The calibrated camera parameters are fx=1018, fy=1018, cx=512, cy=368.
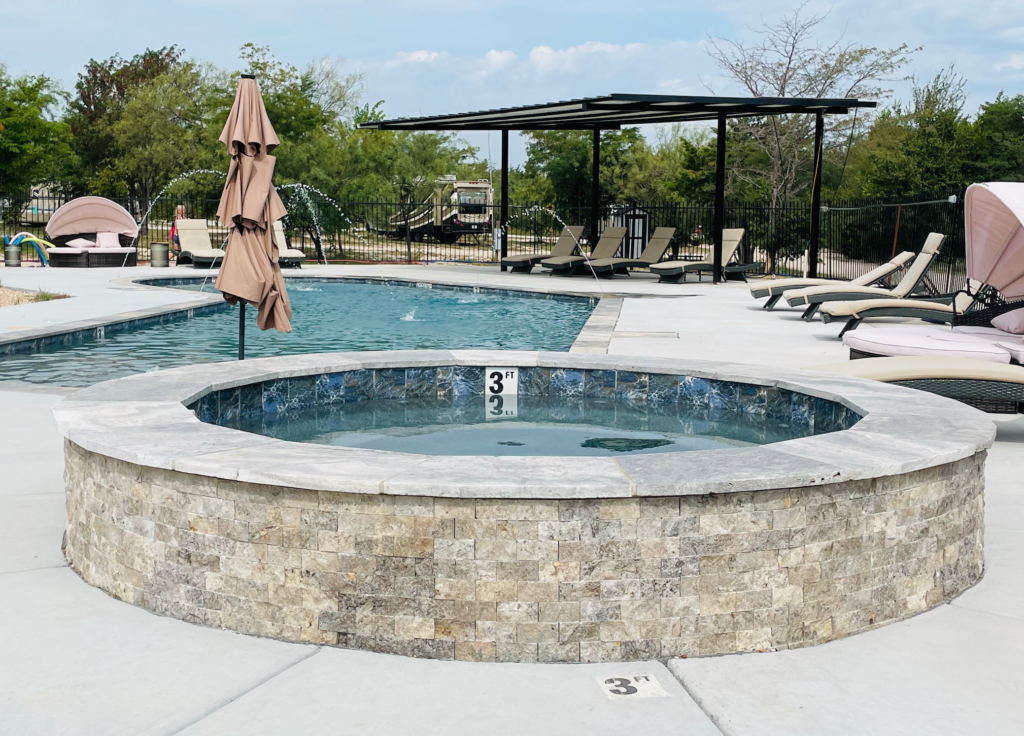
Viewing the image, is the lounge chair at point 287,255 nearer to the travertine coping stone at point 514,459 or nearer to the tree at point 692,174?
the travertine coping stone at point 514,459

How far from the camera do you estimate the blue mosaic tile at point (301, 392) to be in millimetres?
6566

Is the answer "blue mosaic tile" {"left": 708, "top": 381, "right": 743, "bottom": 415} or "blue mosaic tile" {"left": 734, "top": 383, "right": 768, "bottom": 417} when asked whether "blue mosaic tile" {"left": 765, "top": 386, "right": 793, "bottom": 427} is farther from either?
"blue mosaic tile" {"left": 708, "top": 381, "right": 743, "bottom": 415}

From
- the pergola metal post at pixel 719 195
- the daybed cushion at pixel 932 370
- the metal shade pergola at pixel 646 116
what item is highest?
the metal shade pergola at pixel 646 116

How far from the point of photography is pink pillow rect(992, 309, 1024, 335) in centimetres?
884

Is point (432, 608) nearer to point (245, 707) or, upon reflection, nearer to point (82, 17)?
point (245, 707)

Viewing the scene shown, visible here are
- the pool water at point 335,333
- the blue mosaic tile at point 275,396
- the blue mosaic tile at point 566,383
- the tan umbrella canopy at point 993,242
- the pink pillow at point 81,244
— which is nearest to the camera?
the blue mosaic tile at point 275,396

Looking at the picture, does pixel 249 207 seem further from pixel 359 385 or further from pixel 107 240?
pixel 107 240

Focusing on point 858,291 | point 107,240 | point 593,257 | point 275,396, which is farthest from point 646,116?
point 275,396

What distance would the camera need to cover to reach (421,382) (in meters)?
7.20

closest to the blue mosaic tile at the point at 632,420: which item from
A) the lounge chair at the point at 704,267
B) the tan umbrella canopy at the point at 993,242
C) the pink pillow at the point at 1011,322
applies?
the tan umbrella canopy at the point at 993,242

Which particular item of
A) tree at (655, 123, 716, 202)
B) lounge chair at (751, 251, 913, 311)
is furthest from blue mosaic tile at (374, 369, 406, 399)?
tree at (655, 123, 716, 202)

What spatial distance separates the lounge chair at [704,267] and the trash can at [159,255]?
1195cm

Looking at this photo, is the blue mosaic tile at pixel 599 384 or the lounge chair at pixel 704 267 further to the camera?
the lounge chair at pixel 704 267

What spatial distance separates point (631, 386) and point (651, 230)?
25992 millimetres
